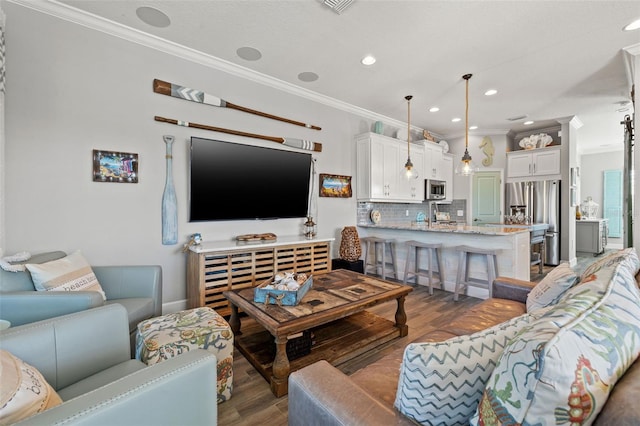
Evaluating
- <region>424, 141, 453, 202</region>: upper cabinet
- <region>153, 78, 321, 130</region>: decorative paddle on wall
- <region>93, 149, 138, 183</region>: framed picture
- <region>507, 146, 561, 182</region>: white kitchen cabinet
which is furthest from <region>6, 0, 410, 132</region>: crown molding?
<region>507, 146, 561, 182</region>: white kitchen cabinet

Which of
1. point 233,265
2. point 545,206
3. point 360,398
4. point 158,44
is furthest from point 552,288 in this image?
point 545,206

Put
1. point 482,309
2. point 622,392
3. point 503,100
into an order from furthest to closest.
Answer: point 503,100 → point 482,309 → point 622,392

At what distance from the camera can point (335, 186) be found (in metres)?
4.53

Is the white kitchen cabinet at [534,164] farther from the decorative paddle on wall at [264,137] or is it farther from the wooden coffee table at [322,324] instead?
the wooden coffee table at [322,324]

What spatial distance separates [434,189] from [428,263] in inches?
95.2

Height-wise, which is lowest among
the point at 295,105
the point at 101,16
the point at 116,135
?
the point at 116,135

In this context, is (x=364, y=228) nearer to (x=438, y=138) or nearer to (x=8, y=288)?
(x=438, y=138)

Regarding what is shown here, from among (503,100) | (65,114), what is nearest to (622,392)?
(65,114)

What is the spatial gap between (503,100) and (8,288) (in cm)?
612

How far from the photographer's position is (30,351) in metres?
1.10

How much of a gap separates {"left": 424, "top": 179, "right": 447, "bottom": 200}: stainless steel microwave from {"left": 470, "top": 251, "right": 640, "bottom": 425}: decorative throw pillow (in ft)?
17.1

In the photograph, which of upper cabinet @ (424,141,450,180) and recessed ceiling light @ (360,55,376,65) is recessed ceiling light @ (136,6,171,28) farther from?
upper cabinet @ (424,141,450,180)

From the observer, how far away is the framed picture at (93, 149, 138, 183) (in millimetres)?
2590

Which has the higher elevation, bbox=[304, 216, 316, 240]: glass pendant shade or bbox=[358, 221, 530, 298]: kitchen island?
bbox=[304, 216, 316, 240]: glass pendant shade
